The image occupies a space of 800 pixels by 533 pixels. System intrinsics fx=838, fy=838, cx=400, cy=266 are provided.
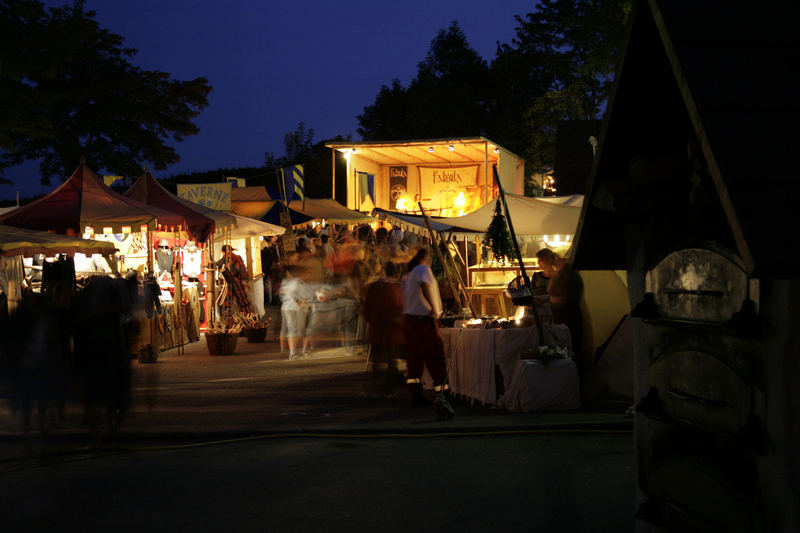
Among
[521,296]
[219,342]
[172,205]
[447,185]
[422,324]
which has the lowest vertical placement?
[219,342]

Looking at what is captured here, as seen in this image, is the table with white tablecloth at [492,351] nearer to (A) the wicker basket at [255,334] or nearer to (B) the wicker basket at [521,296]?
(B) the wicker basket at [521,296]

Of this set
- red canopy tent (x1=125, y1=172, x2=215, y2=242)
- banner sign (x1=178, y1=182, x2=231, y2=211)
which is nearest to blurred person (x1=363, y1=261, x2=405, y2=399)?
red canopy tent (x1=125, y1=172, x2=215, y2=242)

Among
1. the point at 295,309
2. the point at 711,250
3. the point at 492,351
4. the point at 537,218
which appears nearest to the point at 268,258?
the point at 295,309

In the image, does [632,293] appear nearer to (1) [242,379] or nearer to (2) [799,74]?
(2) [799,74]

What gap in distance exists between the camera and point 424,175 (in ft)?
86.7

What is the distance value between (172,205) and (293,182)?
8217mm

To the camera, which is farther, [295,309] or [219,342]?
[219,342]

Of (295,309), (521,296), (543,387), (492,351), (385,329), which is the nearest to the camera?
(543,387)

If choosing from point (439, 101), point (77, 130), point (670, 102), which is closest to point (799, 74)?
point (670, 102)

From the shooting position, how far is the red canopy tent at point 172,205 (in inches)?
671

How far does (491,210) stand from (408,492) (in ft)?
29.7

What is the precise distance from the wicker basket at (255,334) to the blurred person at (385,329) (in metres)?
8.73

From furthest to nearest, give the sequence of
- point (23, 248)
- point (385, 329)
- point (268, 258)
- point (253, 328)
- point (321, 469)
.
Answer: point (268, 258) → point (253, 328) → point (23, 248) → point (385, 329) → point (321, 469)

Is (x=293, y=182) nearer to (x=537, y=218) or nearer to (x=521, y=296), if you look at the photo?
(x=537, y=218)
